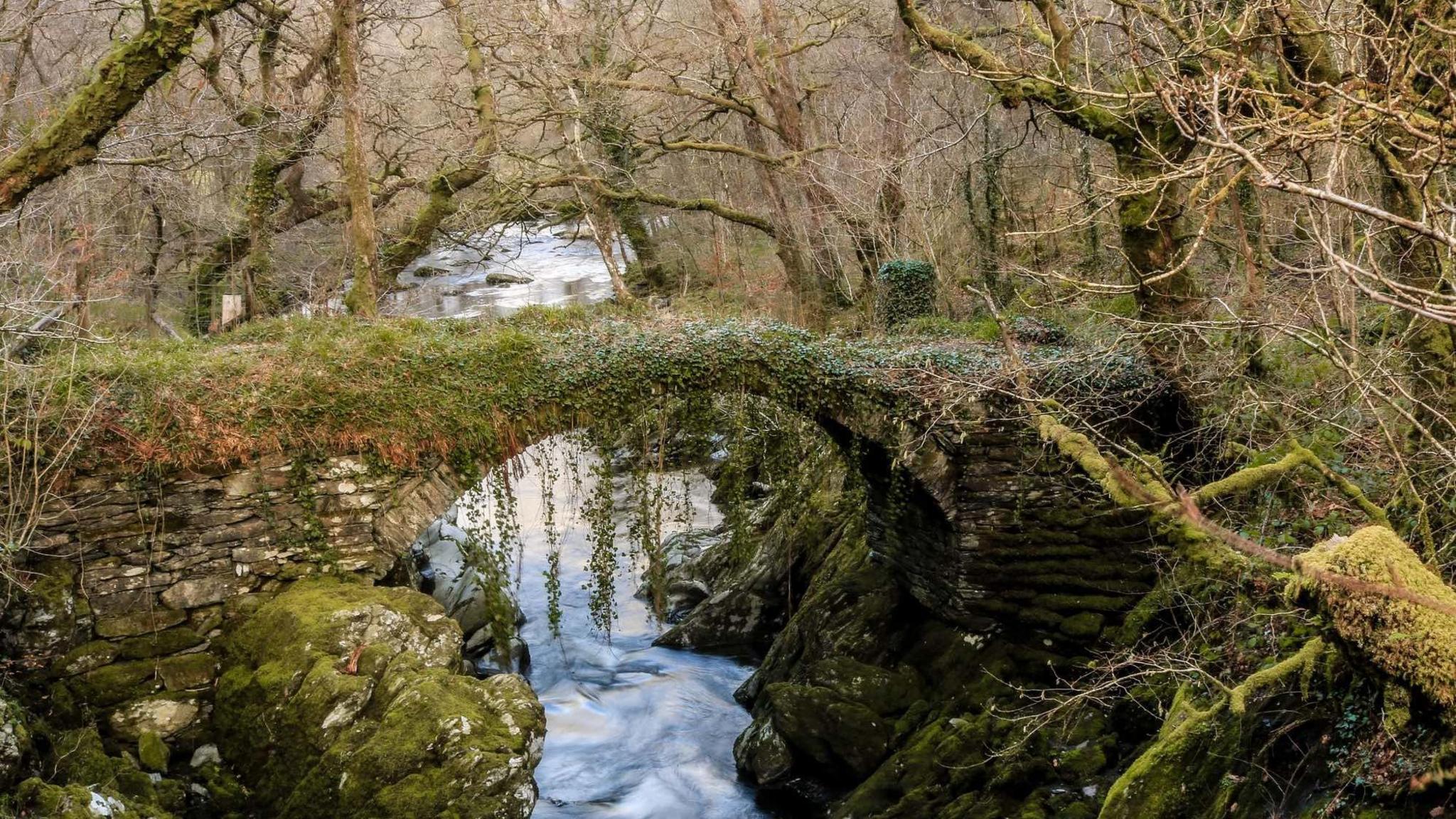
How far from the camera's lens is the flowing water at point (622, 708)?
28.2 ft

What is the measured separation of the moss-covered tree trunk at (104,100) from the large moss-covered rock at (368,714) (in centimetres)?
316

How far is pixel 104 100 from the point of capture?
6184mm

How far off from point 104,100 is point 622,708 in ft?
23.1

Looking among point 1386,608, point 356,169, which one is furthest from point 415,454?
point 1386,608

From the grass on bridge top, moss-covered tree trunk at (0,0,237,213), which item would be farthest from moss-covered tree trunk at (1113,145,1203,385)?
moss-covered tree trunk at (0,0,237,213)

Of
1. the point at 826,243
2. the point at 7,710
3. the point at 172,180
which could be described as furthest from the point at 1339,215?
the point at 172,180

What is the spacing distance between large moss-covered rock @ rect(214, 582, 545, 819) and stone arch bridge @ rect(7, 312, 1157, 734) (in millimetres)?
530

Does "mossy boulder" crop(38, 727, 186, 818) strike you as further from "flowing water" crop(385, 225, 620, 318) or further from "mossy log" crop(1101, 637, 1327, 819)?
"flowing water" crop(385, 225, 620, 318)

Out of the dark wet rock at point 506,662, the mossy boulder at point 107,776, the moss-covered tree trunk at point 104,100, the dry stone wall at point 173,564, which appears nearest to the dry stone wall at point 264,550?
the dry stone wall at point 173,564

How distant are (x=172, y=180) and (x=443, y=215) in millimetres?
3357

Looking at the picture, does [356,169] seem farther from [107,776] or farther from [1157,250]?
[1157,250]

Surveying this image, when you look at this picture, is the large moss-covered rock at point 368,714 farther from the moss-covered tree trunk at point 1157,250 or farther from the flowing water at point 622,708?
the moss-covered tree trunk at point 1157,250

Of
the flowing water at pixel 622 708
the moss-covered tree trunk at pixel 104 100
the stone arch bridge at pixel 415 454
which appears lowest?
the flowing water at pixel 622 708

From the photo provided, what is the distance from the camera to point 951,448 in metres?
8.73
